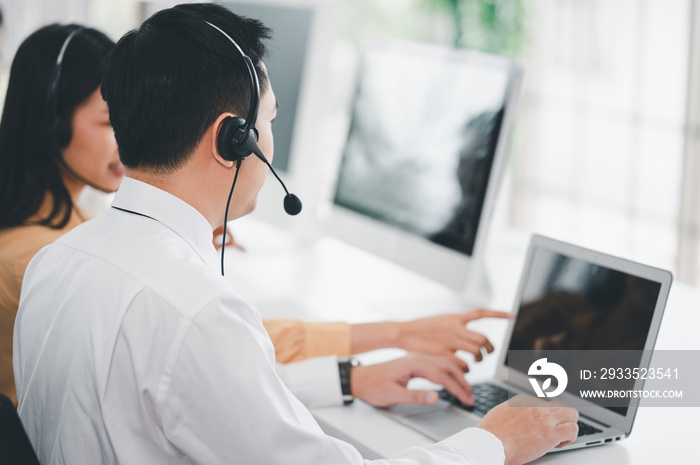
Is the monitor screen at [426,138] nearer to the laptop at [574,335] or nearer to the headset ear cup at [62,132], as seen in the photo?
the laptop at [574,335]

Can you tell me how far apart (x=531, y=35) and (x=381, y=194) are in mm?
2385

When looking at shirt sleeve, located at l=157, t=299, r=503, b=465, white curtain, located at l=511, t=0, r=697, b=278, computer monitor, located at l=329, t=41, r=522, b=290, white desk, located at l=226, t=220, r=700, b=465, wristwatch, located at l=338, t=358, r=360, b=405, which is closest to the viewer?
shirt sleeve, located at l=157, t=299, r=503, b=465

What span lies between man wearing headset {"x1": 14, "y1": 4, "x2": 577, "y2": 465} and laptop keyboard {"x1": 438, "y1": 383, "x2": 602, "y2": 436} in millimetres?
123

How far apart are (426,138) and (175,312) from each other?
935mm

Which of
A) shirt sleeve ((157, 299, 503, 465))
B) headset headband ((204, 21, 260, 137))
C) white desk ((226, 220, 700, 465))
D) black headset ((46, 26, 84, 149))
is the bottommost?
white desk ((226, 220, 700, 465))

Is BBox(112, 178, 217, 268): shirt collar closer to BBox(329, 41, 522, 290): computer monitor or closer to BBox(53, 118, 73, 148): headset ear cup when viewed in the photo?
BBox(53, 118, 73, 148): headset ear cup

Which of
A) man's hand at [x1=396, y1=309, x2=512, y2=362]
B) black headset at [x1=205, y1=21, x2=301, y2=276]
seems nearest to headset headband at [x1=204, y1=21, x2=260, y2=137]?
black headset at [x1=205, y1=21, x2=301, y2=276]

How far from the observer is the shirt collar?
0.80 m

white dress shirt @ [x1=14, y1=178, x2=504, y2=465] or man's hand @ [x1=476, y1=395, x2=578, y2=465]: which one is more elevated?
white dress shirt @ [x1=14, y1=178, x2=504, y2=465]

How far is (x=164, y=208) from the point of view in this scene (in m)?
0.80

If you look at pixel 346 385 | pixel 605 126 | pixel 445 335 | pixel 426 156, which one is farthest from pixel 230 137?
pixel 605 126

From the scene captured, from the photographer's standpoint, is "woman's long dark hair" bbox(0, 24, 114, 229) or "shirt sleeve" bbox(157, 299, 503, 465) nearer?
"shirt sleeve" bbox(157, 299, 503, 465)

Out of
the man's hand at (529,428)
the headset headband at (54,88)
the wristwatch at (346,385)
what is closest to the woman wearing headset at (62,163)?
the headset headband at (54,88)

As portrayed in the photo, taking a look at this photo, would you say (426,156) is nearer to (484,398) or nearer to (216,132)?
(484,398)
